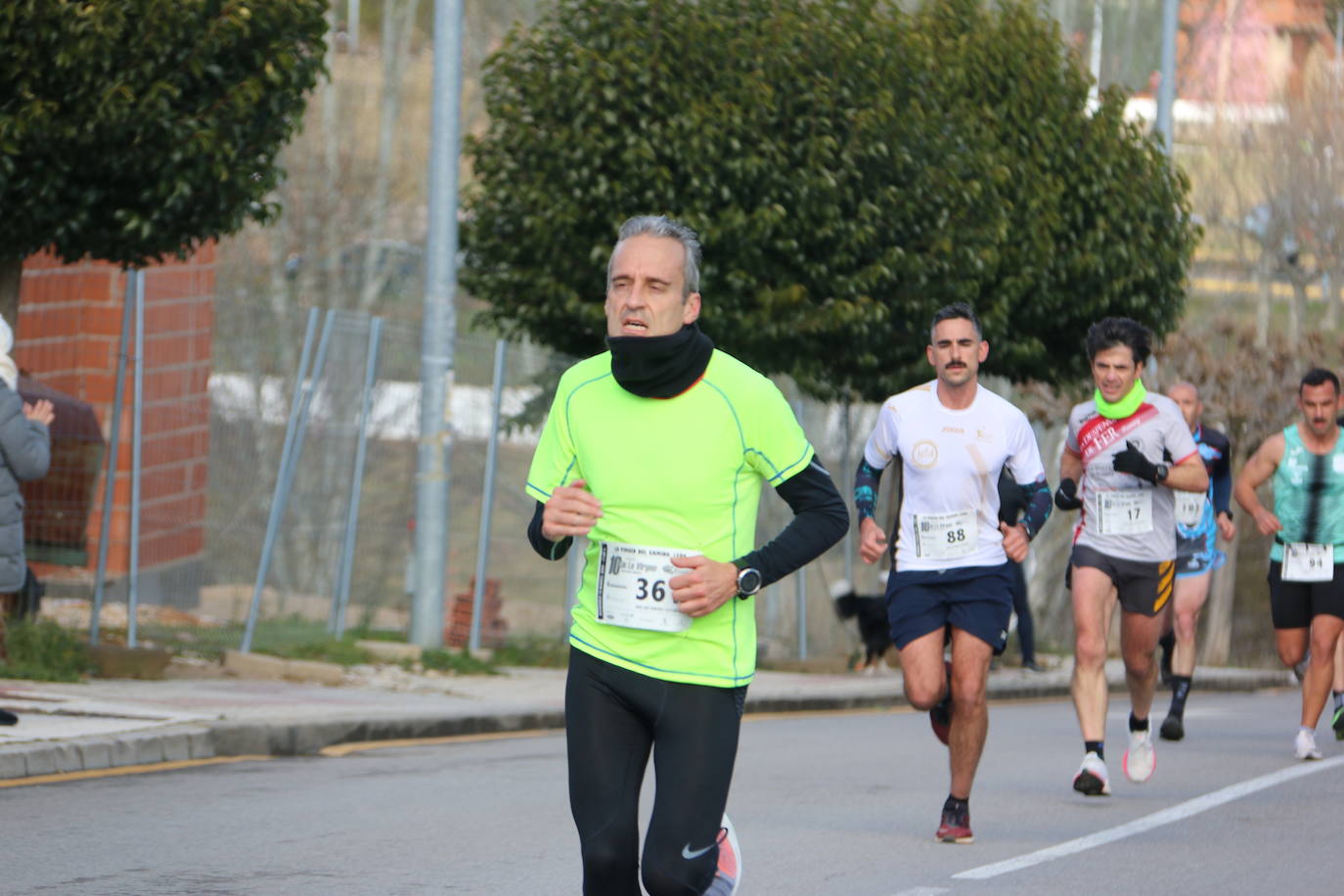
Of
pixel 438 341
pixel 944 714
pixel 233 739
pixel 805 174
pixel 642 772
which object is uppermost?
pixel 805 174

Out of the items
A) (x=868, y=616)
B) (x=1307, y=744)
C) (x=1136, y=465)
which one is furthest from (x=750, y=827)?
(x=868, y=616)

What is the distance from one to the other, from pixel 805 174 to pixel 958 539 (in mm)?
9525

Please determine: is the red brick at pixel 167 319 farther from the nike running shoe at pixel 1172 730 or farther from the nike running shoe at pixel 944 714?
the nike running shoe at pixel 944 714

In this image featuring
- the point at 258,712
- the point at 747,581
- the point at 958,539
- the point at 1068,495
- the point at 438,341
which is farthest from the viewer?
the point at 438,341

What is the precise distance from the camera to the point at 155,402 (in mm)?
14094

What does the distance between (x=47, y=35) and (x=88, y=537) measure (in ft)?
11.9

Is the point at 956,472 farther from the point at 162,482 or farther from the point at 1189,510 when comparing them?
the point at 162,482

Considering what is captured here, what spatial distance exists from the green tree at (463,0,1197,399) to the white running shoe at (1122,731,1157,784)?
7.89m

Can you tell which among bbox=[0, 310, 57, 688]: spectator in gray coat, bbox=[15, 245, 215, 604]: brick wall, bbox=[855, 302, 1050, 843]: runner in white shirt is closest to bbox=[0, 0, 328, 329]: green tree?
bbox=[15, 245, 215, 604]: brick wall

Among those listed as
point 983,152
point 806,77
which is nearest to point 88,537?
point 806,77

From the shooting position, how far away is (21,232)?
1255cm

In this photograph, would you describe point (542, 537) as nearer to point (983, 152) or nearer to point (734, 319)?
point (734, 319)

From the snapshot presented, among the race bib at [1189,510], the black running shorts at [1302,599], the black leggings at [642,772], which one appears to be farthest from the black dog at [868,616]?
the black leggings at [642,772]

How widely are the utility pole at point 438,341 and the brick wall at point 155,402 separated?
202cm
